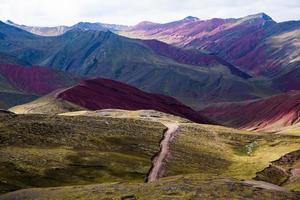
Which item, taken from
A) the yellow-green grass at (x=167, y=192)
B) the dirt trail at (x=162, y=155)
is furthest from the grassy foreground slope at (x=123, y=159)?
the dirt trail at (x=162, y=155)

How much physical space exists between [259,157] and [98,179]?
48.1 metres

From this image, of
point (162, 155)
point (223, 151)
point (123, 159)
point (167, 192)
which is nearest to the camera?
point (167, 192)

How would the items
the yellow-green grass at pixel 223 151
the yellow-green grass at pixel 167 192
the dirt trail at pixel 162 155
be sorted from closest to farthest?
the yellow-green grass at pixel 167 192, the dirt trail at pixel 162 155, the yellow-green grass at pixel 223 151

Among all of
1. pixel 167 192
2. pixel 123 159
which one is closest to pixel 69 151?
pixel 123 159

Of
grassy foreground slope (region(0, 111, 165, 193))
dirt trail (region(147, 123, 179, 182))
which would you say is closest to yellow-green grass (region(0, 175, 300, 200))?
grassy foreground slope (region(0, 111, 165, 193))

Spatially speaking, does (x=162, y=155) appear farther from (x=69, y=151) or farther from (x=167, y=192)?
A: (x=167, y=192)

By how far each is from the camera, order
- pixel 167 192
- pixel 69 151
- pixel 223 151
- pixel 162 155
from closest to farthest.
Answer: pixel 167 192 → pixel 69 151 → pixel 162 155 → pixel 223 151

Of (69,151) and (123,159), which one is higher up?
(69,151)

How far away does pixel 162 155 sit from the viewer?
332 ft

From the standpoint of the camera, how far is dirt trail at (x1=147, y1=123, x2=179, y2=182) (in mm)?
85875

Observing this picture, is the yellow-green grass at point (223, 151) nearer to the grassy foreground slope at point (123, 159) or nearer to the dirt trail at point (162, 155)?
the grassy foreground slope at point (123, 159)

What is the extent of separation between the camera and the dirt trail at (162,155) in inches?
3381

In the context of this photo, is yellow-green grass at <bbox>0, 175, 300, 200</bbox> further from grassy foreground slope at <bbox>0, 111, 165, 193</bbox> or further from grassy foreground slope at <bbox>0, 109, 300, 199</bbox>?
grassy foreground slope at <bbox>0, 111, 165, 193</bbox>

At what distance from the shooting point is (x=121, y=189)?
6097 cm
